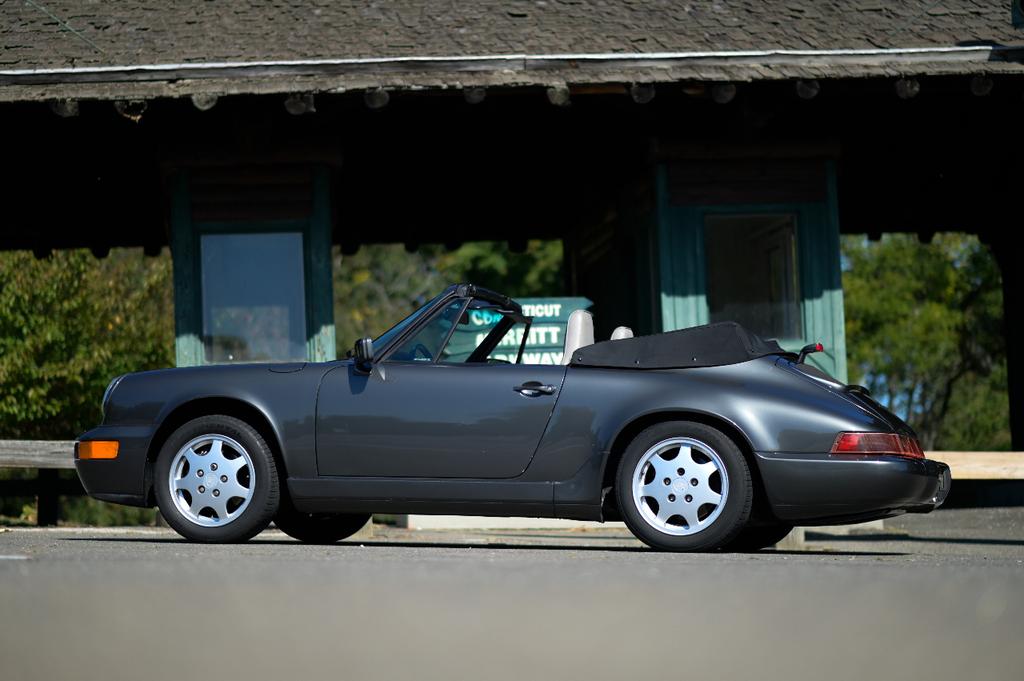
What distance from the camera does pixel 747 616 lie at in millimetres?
4371

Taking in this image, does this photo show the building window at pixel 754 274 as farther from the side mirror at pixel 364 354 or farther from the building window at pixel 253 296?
the side mirror at pixel 364 354

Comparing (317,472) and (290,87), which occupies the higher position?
(290,87)

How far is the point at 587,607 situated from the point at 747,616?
0.48 metres

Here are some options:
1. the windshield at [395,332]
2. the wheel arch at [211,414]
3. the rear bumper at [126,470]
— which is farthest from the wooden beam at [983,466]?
the rear bumper at [126,470]

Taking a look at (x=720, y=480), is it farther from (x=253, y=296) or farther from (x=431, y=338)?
(x=253, y=296)

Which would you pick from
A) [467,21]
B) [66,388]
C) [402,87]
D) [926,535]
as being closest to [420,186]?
[467,21]

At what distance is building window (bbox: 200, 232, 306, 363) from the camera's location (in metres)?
12.6

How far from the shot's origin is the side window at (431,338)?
Result: 7.74m

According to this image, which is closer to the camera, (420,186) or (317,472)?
(317,472)

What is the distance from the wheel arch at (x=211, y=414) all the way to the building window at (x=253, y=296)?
4819 millimetres

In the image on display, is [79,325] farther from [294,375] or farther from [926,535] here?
[294,375]

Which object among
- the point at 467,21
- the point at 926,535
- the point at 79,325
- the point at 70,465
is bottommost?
the point at 926,535

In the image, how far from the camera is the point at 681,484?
7.16m

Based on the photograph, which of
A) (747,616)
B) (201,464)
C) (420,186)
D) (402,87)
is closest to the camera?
(747,616)
